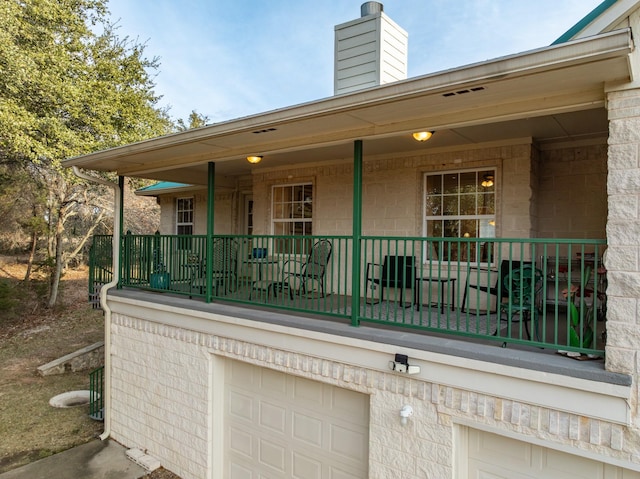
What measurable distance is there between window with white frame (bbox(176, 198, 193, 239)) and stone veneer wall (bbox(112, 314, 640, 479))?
4.69 meters

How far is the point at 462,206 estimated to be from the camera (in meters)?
5.95

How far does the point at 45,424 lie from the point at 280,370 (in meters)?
5.99

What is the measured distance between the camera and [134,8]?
14.5 metres

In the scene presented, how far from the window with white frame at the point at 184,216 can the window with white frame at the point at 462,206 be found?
7.14 m

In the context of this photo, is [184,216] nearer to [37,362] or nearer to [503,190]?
[37,362]

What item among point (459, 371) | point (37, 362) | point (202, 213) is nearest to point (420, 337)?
point (459, 371)

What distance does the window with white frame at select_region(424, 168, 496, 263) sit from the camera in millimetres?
5755

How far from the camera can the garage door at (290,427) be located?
4223 millimetres

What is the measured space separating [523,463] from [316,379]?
6.56 feet

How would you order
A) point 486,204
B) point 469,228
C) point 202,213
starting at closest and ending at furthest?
point 486,204 → point 469,228 → point 202,213

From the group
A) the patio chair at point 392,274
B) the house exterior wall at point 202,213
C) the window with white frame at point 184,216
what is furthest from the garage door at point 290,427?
the window with white frame at point 184,216

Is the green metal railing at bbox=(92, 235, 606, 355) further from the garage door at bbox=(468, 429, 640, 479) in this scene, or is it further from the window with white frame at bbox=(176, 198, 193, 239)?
the window with white frame at bbox=(176, 198, 193, 239)

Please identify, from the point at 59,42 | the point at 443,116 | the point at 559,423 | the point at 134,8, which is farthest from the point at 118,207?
the point at 134,8

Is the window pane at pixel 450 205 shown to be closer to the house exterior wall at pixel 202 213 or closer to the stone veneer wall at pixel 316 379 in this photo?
the stone veneer wall at pixel 316 379
